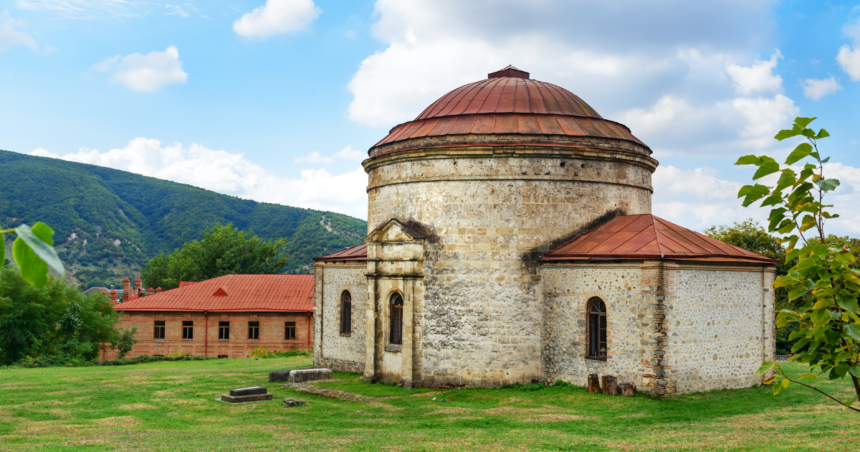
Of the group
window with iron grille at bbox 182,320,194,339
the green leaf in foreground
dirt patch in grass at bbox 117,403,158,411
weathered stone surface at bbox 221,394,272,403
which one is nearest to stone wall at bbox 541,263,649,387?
weathered stone surface at bbox 221,394,272,403

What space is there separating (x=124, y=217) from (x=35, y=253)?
4296 inches

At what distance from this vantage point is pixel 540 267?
19875 mm

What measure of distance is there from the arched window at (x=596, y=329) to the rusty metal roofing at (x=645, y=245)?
1.47m

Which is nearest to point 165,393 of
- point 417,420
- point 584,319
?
point 417,420

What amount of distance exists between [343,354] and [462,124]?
10.1 metres

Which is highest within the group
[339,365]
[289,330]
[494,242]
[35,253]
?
[494,242]

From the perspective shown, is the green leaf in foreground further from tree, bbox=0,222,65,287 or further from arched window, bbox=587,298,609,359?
arched window, bbox=587,298,609,359

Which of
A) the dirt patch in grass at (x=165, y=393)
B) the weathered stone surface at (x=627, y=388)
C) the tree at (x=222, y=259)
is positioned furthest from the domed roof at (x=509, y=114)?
the tree at (x=222, y=259)

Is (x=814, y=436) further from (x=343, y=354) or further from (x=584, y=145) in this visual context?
(x=343, y=354)

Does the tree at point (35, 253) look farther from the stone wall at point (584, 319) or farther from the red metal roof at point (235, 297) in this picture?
the red metal roof at point (235, 297)

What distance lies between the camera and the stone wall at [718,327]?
674 inches

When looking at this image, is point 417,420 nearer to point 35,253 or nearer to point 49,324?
point 35,253

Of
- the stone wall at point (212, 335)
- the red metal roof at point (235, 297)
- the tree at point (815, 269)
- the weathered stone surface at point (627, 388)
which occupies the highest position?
the tree at point (815, 269)

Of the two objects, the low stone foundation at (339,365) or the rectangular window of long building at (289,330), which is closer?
the low stone foundation at (339,365)
